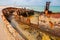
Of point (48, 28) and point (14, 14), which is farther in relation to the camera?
point (14, 14)

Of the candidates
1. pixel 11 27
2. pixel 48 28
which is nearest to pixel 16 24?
pixel 11 27

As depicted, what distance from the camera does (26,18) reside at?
2.05 m

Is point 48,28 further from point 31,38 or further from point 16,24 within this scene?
point 16,24

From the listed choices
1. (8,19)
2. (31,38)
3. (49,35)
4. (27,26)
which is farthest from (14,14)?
(49,35)

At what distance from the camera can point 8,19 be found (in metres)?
2.12

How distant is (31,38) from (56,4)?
485 millimetres

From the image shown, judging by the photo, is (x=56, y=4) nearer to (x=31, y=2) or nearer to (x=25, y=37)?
(x=31, y=2)

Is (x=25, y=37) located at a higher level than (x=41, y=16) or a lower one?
lower

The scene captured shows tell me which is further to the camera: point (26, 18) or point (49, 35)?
point (26, 18)

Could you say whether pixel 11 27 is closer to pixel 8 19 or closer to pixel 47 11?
pixel 8 19

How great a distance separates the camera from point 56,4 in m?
1.97

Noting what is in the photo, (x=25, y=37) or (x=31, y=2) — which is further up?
(x=31, y=2)

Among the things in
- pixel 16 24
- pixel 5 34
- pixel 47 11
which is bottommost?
pixel 5 34

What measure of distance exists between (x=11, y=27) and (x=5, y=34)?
14cm
